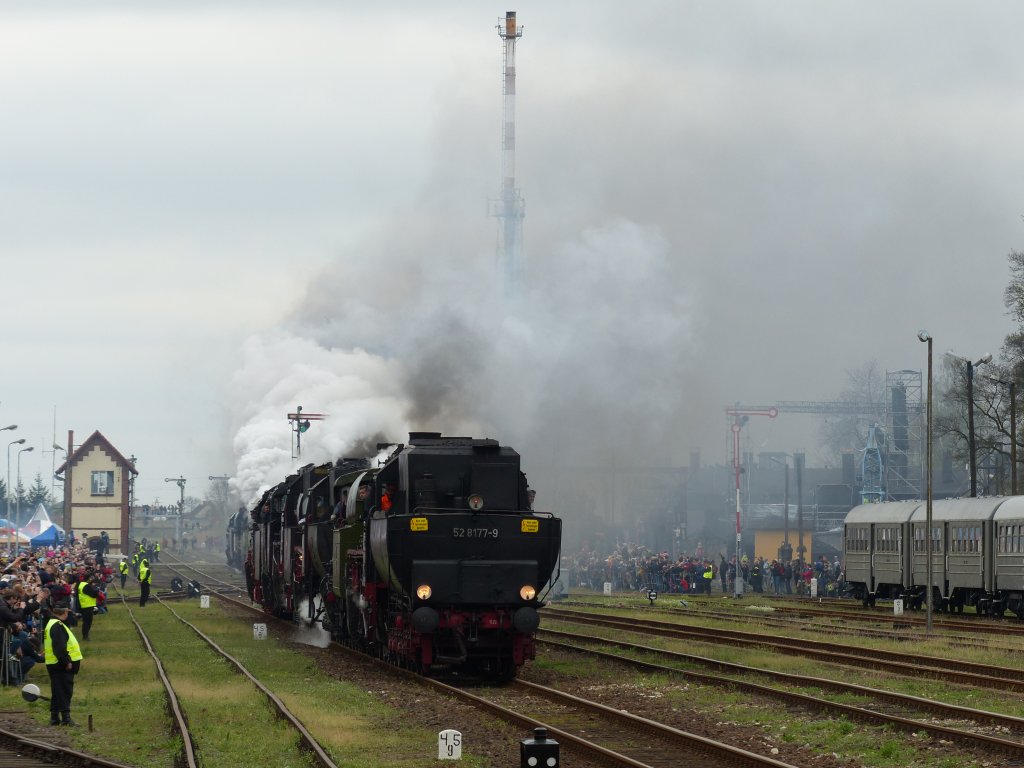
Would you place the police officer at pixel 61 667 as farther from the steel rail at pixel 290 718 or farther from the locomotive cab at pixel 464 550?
the locomotive cab at pixel 464 550

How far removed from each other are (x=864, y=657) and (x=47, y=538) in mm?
50596

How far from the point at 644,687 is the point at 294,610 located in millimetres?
18604

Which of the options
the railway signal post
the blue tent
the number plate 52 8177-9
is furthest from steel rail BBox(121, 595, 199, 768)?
the blue tent

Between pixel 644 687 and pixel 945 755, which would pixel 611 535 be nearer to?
pixel 644 687

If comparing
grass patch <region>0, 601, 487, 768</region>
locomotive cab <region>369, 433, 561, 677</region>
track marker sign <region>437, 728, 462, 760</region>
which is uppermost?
locomotive cab <region>369, 433, 561, 677</region>

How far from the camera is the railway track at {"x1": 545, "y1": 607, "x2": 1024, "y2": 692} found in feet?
75.3

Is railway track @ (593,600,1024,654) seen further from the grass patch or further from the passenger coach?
the grass patch

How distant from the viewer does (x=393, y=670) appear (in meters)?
26.0

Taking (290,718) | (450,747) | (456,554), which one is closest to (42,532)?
(456,554)

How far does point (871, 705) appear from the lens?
19875 millimetres

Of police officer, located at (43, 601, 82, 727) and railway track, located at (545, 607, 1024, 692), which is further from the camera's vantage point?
railway track, located at (545, 607, 1024, 692)

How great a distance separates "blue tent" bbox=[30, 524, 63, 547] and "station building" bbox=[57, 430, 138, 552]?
5168 centimetres

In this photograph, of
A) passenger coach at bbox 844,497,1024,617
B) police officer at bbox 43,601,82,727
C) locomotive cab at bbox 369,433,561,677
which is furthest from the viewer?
passenger coach at bbox 844,497,1024,617

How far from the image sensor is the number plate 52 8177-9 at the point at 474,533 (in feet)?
76.3
